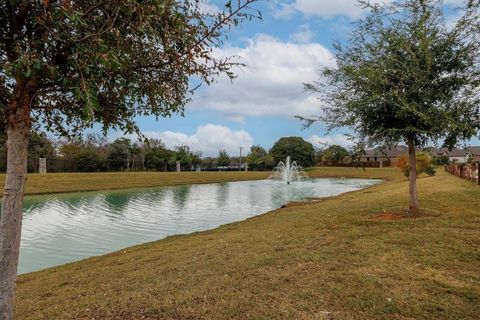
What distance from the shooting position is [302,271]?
5.77 metres

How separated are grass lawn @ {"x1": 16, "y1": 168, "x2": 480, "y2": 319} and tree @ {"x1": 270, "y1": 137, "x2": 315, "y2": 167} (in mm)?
73148

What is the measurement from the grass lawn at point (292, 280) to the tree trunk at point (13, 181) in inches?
72.5

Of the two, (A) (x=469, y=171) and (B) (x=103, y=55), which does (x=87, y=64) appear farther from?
(A) (x=469, y=171)

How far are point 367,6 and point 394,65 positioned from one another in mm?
1854

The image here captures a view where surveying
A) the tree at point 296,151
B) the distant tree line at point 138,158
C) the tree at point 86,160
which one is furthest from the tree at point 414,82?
the tree at point 296,151

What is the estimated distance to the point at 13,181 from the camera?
3.21 metres

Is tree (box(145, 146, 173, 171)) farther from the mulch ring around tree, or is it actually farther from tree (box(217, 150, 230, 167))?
the mulch ring around tree

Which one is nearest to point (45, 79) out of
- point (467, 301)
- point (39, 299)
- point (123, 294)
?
point (123, 294)

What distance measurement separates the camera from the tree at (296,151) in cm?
8162

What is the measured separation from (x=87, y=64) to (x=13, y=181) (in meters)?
1.35

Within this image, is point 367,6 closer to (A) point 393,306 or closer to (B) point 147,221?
(A) point 393,306

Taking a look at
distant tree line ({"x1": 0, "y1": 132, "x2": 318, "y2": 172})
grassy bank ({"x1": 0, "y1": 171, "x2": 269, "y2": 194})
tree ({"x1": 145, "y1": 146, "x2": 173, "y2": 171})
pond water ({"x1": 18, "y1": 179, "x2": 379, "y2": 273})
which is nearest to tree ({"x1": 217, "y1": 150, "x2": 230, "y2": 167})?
distant tree line ({"x1": 0, "y1": 132, "x2": 318, "y2": 172})

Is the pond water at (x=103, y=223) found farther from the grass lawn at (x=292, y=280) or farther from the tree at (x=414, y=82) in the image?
the tree at (x=414, y=82)

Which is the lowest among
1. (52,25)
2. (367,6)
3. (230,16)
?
(52,25)
